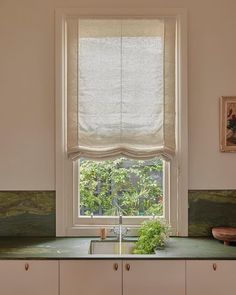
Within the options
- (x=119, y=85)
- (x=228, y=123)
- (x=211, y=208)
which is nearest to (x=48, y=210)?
(x=119, y=85)

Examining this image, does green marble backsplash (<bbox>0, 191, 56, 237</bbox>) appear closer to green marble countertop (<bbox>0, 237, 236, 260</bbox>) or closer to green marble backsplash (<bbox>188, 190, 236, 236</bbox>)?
green marble countertop (<bbox>0, 237, 236, 260</bbox>)

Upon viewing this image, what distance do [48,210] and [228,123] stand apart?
158 cm

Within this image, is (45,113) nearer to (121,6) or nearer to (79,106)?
(79,106)
